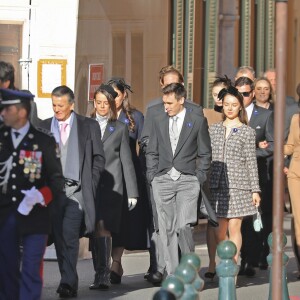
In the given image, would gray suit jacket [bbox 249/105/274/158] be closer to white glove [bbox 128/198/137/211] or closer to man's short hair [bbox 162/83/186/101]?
man's short hair [bbox 162/83/186/101]

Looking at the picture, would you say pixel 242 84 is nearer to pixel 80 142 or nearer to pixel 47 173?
pixel 80 142

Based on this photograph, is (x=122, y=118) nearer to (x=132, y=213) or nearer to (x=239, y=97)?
(x=132, y=213)

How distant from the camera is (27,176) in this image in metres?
10.0

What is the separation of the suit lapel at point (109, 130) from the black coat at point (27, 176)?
3.54 m

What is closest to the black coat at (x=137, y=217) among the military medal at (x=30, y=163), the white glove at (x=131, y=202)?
the white glove at (x=131, y=202)

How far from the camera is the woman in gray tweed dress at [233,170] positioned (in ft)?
45.0

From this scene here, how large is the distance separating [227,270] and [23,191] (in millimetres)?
1518

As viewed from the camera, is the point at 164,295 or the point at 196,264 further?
the point at 196,264

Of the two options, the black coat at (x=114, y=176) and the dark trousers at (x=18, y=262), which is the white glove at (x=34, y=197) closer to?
the dark trousers at (x=18, y=262)

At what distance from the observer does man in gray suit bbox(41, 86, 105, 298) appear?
42.3 feet

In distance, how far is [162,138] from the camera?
1351 centimetres

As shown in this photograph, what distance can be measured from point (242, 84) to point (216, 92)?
28cm

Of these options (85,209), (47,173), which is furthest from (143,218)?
(47,173)

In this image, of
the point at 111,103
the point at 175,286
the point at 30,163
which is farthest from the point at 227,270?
the point at 111,103
